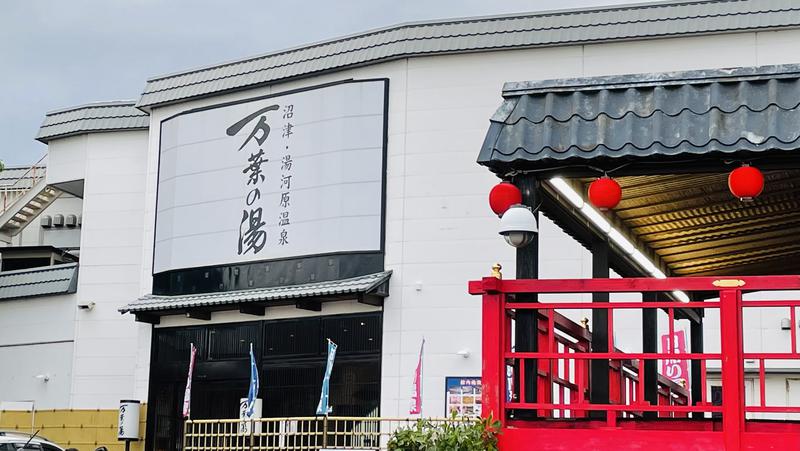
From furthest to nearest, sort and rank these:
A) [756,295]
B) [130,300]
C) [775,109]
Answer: [130,300] < [756,295] < [775,109]

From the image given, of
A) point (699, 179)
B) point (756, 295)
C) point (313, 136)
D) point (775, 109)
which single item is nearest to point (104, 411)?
point (313, 136)

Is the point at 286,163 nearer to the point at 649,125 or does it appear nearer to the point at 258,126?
the point at 258,126

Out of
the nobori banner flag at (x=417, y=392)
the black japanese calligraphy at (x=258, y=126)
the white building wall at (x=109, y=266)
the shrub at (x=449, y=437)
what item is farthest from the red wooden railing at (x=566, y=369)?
the white building wall at (x=109, y=266)

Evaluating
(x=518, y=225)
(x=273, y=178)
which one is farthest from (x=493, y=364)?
(x=273, y=178)

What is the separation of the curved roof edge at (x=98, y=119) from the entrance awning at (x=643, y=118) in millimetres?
24416

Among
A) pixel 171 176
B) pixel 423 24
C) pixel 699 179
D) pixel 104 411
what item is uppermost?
pixel 423 24

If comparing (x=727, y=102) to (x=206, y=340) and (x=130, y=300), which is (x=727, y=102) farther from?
(x=130, y=300)

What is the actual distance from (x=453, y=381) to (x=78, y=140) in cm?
1404

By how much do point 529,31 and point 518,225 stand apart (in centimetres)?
1742

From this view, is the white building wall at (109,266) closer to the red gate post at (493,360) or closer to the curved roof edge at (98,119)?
the curved roof edge at (98,119)

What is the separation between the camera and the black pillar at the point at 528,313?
30.5ft

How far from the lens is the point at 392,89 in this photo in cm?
2716

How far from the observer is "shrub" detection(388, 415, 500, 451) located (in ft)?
28.1

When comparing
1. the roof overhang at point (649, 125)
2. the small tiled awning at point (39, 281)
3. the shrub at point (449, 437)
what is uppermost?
the small tiled awning at point (39, 281)
